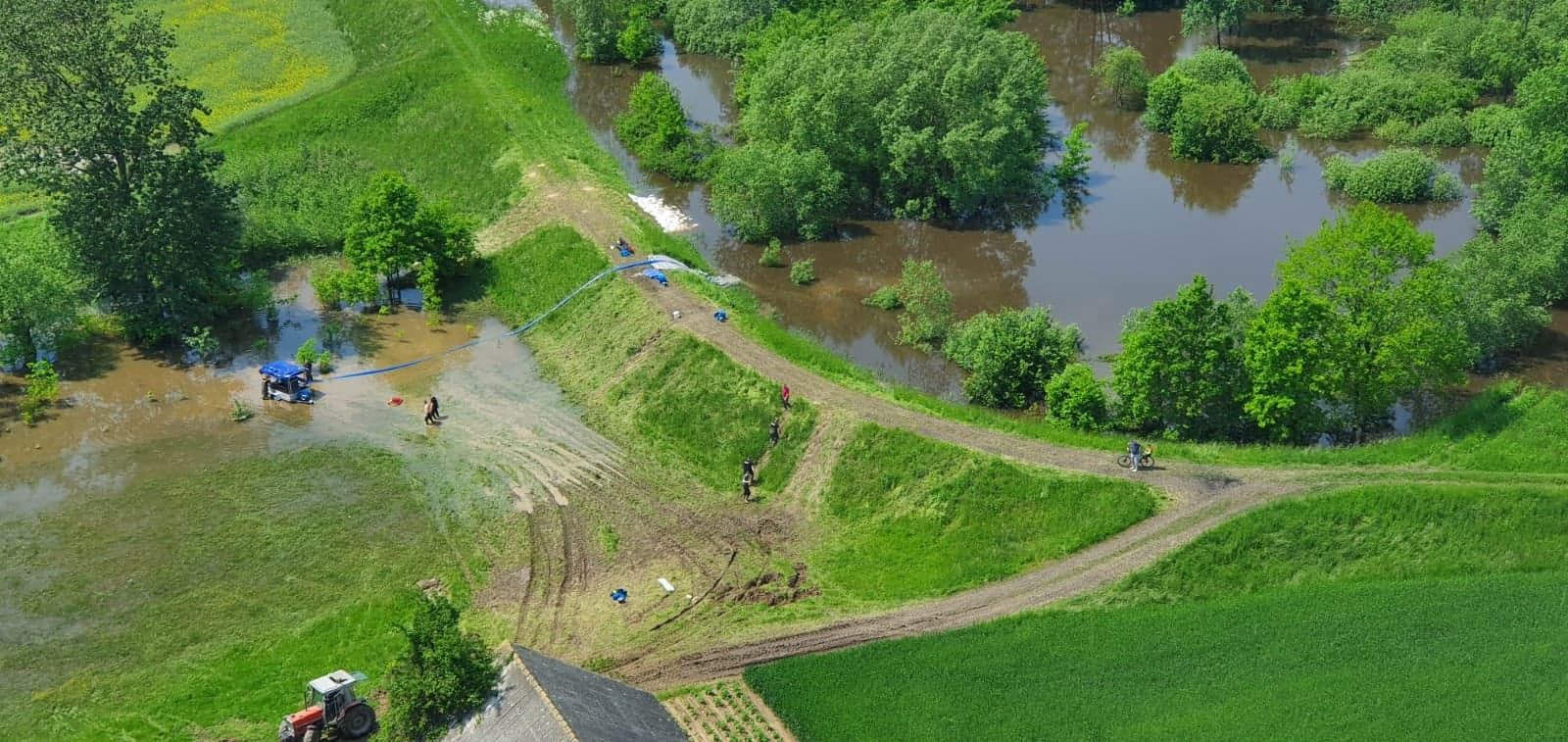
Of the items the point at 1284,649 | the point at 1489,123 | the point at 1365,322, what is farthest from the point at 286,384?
the point at 1489,123

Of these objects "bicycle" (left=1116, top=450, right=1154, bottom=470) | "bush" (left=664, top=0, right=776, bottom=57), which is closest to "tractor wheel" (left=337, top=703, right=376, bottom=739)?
"bicycle" (left=1116, top=450, right=1154, bottom=470)

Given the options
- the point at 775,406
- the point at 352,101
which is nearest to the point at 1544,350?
the point at 775,406

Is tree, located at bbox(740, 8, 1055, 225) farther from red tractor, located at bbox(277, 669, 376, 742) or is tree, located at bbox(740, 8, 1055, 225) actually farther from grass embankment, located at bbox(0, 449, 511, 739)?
red tractor, located at bbox(277, 669, 376, 742)

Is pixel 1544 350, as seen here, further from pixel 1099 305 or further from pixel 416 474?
pixel 416 474

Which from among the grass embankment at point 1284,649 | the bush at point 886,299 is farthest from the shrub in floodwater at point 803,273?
the grass embankment at point 1284,649

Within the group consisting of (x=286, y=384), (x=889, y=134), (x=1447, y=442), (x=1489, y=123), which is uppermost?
(x=1489, y=123)

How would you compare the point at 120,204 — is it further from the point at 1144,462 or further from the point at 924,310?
the point at 1144,462
